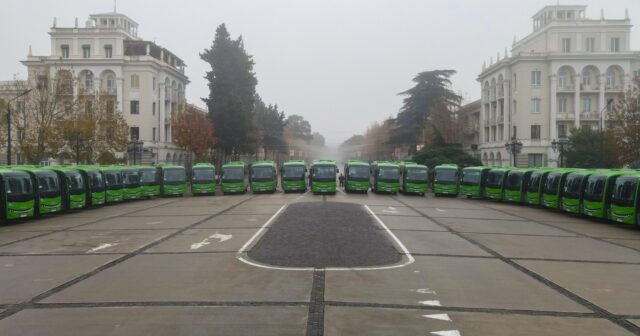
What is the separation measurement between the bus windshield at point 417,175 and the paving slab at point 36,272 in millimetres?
35063

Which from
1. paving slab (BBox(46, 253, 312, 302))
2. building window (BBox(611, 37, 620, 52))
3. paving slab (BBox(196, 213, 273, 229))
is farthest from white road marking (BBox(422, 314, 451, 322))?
building window (BBox(611, 37, 620, 52))

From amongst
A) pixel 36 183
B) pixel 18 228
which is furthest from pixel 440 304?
pixel 36 183

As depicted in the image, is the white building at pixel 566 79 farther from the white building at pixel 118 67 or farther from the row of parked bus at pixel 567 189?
the white building at pixel 118 67

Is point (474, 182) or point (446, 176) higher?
point (446, 176)

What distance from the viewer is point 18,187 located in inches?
1048

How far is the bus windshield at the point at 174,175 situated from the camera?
4812 cm

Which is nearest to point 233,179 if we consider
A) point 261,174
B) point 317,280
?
point 261,174

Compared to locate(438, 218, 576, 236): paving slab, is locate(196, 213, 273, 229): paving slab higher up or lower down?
higher up

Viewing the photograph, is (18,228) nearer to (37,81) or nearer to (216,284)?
(216,284)

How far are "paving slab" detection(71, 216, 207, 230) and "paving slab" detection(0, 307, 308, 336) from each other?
548 inches

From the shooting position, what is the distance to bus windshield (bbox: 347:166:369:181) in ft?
155

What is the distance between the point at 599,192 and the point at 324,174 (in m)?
21.8

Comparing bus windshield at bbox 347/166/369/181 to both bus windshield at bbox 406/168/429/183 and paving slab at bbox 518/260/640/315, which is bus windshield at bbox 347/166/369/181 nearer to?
bus windshield at bbox 406/168/429/183

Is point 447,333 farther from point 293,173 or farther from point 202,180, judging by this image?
point 202,180
